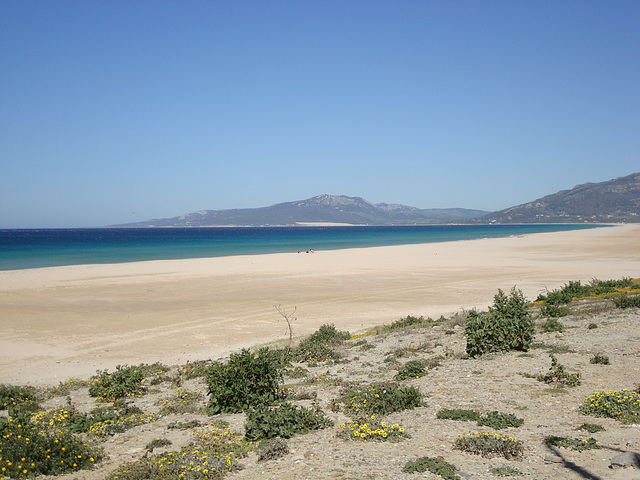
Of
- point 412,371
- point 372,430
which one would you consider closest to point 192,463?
point 372,430

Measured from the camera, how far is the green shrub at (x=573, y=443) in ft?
19.0

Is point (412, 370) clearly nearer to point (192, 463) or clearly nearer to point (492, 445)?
point (492, 445)

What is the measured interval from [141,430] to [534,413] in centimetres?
633

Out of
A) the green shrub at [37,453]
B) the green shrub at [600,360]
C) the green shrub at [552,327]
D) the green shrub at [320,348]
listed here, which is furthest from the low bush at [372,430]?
the green shrub at [552,327]

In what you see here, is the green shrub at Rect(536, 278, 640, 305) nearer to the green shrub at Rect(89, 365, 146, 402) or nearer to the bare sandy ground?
the bare sandy ground

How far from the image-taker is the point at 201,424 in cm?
771

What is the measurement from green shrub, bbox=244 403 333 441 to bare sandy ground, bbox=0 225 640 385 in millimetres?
7783

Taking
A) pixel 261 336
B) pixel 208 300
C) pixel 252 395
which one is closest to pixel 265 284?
pixel 208 300

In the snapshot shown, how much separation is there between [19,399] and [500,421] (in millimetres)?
9330

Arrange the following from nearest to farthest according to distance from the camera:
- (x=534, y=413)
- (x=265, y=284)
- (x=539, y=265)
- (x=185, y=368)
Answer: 1. (x=534, y=413)
2. (x=185, y=368)
3. (x=265, y=284)
4. (x=539, y=265)

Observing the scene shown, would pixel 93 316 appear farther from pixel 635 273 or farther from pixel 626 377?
pixel 635 273

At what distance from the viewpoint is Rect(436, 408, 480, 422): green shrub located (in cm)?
711

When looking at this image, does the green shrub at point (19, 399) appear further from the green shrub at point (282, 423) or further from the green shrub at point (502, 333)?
the green shrub at point (502, 333)

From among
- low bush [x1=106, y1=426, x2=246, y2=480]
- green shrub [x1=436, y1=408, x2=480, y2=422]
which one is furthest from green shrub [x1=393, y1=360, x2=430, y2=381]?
low bush [x1=106, y1=426, x2=246, y2=480]
